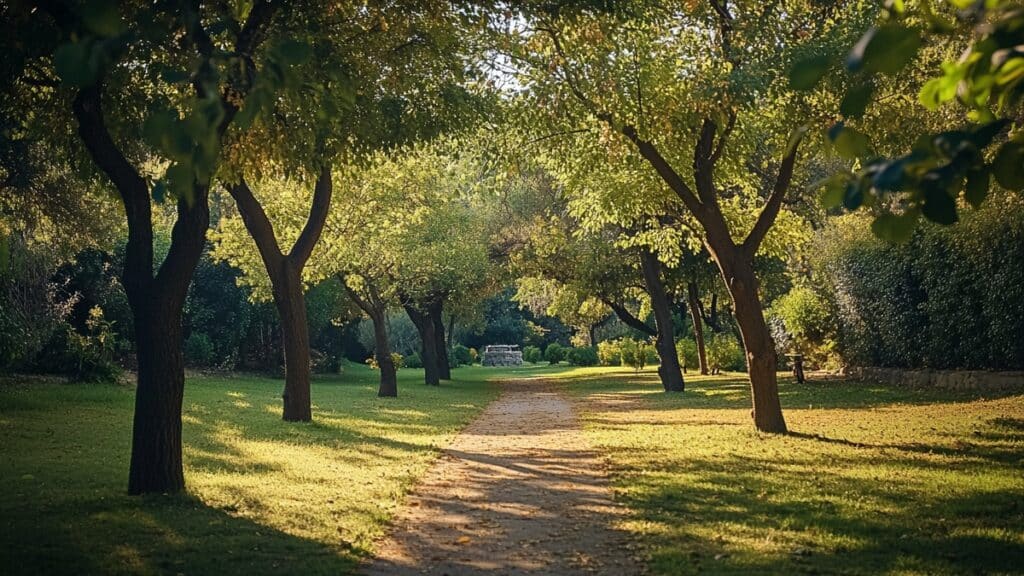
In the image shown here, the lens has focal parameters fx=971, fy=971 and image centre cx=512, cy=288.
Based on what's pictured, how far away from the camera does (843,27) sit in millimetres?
12938

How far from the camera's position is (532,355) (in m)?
70.3

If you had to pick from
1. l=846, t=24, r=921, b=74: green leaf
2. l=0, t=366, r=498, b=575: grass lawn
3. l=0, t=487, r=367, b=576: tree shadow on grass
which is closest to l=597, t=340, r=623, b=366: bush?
l=0, t=366, r=498, b=575: grass lawn

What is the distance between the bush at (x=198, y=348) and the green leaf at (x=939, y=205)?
109 ft

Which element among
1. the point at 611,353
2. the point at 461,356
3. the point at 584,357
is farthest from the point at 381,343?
the point at 461,356

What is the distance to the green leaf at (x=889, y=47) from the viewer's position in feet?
7.83

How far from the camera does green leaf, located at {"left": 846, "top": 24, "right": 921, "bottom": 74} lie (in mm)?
2387

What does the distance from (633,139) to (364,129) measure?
4317 mm

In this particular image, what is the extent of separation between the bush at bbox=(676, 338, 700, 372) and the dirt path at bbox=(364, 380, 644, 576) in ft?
90.7

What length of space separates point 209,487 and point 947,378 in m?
17.5

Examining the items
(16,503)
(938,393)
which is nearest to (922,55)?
(938,393)

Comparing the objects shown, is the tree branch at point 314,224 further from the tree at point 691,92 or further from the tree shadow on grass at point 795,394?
the tree shadow on grass at point 795,394

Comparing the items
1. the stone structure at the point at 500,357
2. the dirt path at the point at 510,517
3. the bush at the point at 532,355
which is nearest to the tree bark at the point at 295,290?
the dirt path at the point at 510,517

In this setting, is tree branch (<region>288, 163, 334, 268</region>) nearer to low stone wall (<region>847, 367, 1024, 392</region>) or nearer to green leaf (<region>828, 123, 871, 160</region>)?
low stone wall (<region>847, 367, 1024, 392</region>)

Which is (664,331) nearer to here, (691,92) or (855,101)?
(691,92)
